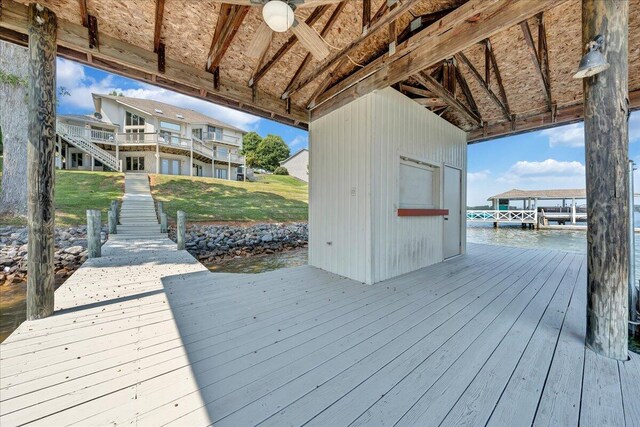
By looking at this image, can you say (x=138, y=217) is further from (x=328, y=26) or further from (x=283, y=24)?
(x=283, y=24)

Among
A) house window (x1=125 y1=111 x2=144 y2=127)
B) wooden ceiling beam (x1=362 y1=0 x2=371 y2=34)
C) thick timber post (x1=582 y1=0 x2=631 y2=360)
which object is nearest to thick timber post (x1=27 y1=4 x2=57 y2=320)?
wooden ceiling beam (x1=362 y1=0 x2=371 y2=34)

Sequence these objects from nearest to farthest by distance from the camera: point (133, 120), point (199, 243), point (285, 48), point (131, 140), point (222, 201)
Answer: point (285, 48) → point (199, 243) → point (222, 201) → point (131, 140) → point (133, 120)

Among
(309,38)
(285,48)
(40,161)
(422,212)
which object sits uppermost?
(285,48)

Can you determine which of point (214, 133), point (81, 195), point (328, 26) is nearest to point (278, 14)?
point (328, 26)

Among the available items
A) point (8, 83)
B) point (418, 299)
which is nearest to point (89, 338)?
point (418, 299)

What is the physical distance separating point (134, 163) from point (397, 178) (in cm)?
2110

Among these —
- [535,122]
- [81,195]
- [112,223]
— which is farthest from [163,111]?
[535,122]

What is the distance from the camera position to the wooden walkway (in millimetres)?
1397

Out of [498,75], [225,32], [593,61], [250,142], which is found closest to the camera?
[593,61]

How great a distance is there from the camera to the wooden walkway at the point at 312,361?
1397mm

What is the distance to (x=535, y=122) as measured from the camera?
18.4 ft

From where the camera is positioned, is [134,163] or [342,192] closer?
[342,192]

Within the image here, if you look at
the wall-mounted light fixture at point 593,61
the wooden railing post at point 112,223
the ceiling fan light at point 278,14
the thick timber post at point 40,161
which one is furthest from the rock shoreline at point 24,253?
the wall-mounted light fixture at point 593,61

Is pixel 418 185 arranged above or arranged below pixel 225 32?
below
